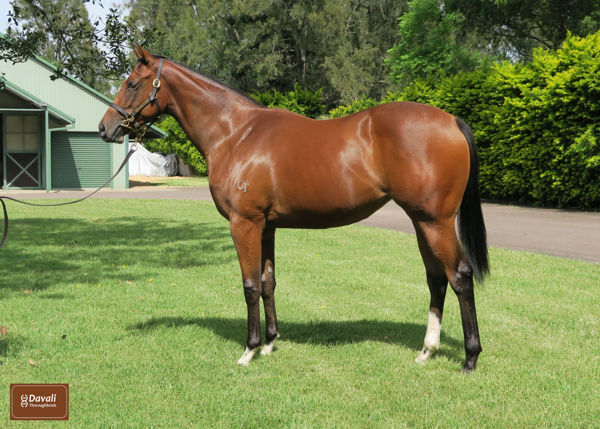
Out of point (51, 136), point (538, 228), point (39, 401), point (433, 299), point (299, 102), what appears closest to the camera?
point (39, 401)

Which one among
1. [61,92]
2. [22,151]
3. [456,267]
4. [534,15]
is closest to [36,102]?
[61,92]

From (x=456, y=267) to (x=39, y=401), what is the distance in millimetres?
3044

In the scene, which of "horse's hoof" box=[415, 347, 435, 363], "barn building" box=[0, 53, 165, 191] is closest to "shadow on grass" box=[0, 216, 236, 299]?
"horse's hoof" box=[415, 347, 435, 363]

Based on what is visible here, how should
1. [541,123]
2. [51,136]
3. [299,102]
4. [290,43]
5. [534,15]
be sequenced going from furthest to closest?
1. [290,43]
2. [534,15]
3. [299,102]
4. [51,136]
5. [541,123]

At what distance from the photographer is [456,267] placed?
4.38 metres

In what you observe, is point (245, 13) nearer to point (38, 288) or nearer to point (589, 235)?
point (589, 235)

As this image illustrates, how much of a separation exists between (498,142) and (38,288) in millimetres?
15371

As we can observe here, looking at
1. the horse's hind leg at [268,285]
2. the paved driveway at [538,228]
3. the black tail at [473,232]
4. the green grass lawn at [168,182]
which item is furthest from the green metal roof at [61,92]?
the black tail at [473,232]

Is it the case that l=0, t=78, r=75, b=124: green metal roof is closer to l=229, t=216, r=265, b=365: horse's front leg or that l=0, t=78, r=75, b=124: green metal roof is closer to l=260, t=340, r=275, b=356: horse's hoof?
l=229, t=216, r=265, b=365: horse's front leg

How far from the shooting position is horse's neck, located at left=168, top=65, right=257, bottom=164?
16.3ft

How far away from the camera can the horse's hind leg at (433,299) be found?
185 inches

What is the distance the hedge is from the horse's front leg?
42.1 ft

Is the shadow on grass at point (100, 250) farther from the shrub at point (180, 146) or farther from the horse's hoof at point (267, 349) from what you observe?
the shrub at point (180, 146)

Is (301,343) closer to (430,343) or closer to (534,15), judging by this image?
(430,343)
